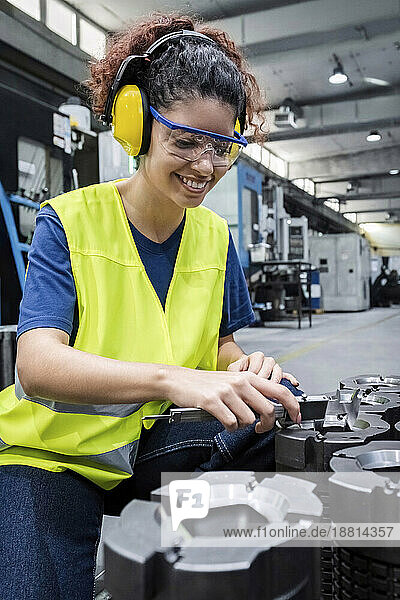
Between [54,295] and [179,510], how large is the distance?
0.47 metres

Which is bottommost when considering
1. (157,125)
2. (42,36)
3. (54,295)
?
(54,295)

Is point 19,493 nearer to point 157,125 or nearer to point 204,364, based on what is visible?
point 204,364

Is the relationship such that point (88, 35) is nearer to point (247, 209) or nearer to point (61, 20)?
point (61, 20)

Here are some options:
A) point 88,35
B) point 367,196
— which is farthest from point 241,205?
point 367,196

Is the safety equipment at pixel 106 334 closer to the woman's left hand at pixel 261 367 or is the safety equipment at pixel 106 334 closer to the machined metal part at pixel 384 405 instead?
the woman's left hand at pixel 261 367

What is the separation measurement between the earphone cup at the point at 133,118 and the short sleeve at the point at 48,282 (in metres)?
0.17

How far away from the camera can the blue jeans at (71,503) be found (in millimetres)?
776

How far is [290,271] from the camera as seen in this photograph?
26.4ft

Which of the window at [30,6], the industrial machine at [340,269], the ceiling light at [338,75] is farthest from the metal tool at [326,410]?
the industrial machine at [340,269]

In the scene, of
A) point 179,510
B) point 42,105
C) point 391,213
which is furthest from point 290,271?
point 391,213

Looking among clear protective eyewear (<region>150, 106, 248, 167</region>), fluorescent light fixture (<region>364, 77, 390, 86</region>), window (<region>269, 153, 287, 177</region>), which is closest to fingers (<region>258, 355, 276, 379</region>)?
clear protective eyewear (<region>150, 106, 248, 167</region>)

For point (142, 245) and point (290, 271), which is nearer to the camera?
point (142, 245)

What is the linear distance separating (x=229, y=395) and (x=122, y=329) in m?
0.35

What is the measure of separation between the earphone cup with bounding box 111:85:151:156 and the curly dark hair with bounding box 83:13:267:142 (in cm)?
2
